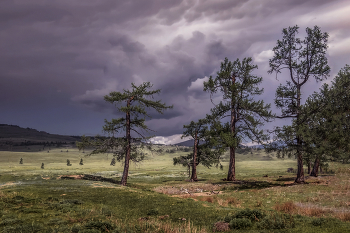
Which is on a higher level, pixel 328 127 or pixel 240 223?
pixel 328 127

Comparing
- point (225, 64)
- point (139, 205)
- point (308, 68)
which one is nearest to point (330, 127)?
point (308, 68)

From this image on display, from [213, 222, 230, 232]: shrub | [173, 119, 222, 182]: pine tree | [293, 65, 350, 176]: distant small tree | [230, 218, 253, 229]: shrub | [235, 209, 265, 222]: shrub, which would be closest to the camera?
[213, 222, 230, 232]: shrub

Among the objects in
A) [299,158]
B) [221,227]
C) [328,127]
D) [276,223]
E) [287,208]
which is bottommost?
[287,208]

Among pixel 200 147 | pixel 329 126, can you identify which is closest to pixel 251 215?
pixel 329 126

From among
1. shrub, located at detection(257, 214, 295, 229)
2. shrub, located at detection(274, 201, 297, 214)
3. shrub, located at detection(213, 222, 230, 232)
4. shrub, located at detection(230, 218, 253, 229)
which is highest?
shrub, located at detection(257, 214, 295, 229)

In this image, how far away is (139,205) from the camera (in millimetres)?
16344

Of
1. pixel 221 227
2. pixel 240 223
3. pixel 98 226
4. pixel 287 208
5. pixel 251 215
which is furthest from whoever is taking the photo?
pixel 287 208

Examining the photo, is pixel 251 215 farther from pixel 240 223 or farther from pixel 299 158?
pixel 299 158

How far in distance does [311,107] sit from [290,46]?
30.8ft

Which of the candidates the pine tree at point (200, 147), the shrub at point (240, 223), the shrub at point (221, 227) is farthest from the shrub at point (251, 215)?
the pine tree at point (200, 147)

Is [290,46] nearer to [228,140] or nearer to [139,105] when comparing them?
[228,140]

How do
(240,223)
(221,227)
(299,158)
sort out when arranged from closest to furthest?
(221,227) < (240,223) < (299,158)

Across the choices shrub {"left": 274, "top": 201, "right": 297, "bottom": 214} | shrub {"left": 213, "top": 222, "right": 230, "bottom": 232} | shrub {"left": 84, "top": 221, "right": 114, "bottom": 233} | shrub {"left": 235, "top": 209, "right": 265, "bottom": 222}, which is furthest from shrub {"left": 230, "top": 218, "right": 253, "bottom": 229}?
shrub {"left": 84, "top": 221, "right": 114, "bottom": 233}

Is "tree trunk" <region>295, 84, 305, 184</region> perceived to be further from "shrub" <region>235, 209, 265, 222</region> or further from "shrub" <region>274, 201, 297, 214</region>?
"shrub" <region>235, 209, 265, 222</region>
